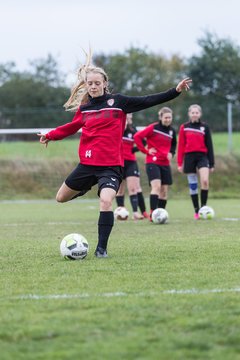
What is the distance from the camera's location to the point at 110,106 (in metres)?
8.02

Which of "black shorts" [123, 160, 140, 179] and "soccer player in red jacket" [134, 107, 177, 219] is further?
"black shorts" [123, 160, 140, 179]

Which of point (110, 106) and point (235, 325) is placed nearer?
point (235, 325)

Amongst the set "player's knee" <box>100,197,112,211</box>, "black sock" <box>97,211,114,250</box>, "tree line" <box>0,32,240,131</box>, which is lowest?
"black sock" <box>97,211,114,250</box>

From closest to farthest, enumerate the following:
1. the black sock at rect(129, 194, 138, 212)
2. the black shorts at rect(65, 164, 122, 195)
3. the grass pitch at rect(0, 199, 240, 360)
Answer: the grass pitch at rect(0, 199, 240, 360), the black shorts at rect(65, 164, 122, 195), the black sock at rect(129, 194, 138, 212)

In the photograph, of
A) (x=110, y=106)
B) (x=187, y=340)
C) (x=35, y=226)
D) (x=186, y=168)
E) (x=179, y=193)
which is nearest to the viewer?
(x=187, y=340)

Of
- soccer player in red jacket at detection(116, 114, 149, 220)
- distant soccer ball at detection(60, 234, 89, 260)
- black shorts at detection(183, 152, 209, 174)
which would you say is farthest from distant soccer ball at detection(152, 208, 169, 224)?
distant soccer ball at detection(60, 234, 89, 260)

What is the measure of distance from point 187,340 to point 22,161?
73.9 feet

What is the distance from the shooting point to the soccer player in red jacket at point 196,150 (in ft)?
45.8

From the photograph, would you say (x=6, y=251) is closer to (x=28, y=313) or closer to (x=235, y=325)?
(x=28, y=313)

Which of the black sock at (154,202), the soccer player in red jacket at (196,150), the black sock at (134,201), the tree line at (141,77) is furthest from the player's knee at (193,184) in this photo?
the tree line at (141,77)

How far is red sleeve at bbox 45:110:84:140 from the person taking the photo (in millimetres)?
8156

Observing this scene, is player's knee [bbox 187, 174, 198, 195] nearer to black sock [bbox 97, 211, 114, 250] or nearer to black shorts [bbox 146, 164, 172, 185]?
black shorts [bbox 146, 164, 172, 185]

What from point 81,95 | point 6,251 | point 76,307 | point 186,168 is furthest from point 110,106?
point 186,168

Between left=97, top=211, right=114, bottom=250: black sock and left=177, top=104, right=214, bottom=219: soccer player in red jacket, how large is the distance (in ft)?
21.2
